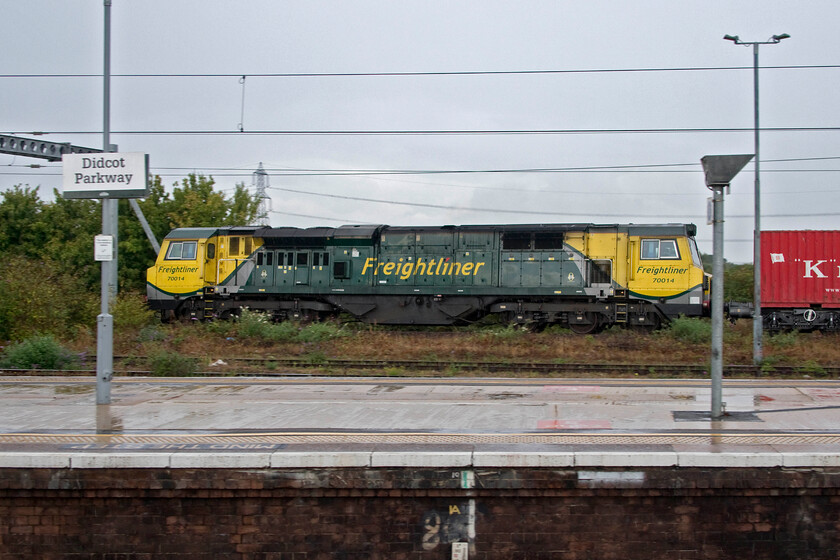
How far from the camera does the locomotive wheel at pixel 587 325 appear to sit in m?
22.2

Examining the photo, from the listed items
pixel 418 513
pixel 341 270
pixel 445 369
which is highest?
A: pixel 341 270

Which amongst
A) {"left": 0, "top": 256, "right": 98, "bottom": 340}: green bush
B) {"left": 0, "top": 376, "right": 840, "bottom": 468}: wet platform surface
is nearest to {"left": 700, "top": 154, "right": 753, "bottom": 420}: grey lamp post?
{"left": 0, "top": 376, "right": 840, "bottom": 468}: wet platform surface

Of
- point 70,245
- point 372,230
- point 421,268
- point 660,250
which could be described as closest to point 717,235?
point 660,250

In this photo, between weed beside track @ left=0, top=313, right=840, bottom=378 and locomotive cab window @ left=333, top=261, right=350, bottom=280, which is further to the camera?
locomotive cab window @ left=333, top=261, right=350, bottom=280

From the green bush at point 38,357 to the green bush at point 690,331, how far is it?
53.2 ft

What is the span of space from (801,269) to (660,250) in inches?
216

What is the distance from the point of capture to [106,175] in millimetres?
10133

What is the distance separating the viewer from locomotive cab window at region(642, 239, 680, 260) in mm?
21469

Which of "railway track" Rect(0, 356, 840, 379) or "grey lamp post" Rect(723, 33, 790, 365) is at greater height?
"grey lamp post" Rect(723, 33, 790, 365)

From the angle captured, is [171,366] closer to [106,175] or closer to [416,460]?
[106,175]

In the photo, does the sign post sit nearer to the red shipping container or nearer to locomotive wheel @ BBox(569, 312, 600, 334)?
locomotive wheel @ BBox(569, 312, 600, 334)

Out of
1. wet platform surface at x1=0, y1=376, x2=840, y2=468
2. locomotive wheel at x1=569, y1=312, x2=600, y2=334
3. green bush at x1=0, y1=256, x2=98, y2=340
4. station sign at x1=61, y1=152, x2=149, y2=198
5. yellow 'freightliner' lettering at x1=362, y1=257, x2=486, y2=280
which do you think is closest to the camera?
wet platform surface at x1=0, y1=376, x2=840, y2=468

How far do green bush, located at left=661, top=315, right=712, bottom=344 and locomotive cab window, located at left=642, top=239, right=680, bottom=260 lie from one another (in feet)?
6.74

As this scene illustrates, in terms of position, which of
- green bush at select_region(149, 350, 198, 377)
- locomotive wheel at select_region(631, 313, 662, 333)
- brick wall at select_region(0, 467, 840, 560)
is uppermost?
locomotive wheel at select_region(631, 313, 662, 333)
